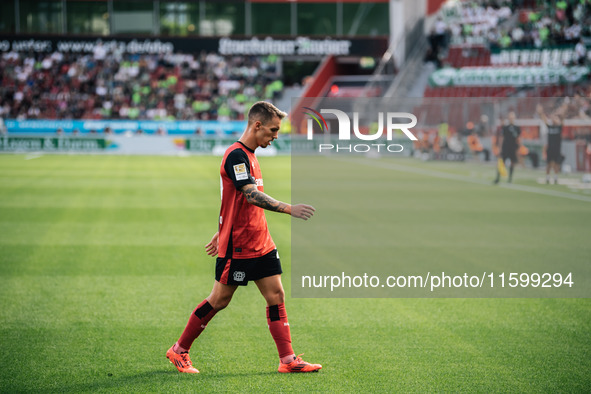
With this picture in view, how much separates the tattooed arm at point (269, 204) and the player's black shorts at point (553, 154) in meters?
18.4

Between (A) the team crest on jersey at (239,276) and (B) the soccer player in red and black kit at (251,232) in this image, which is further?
(A) the team crest on jersey at (239,276)

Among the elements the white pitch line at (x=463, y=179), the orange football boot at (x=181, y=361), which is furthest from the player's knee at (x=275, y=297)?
the white pitch line at (x=463, y=179)

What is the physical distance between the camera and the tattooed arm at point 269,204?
5004 millimetres

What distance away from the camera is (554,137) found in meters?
22.1

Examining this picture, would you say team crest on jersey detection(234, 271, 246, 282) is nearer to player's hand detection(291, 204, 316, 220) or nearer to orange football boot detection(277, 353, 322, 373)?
player's hand detection(291, 204, 316, 220)

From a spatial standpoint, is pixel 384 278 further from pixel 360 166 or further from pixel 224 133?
pixel 224 133

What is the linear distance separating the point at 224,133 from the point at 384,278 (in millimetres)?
35304

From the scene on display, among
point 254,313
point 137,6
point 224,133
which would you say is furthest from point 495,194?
point 137,6

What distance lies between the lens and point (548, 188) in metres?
20.2

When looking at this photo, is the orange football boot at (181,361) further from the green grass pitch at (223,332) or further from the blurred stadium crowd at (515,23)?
the blurred stadium crowd at (515,23)

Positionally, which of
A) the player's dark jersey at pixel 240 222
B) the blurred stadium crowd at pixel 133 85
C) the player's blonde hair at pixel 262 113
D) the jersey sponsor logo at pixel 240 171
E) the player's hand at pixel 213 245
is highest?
the blurred stadium crowd at pixel 133 85

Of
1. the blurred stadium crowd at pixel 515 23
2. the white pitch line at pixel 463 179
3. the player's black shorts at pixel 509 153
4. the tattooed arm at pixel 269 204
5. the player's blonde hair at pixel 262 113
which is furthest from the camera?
the blurred stadium crowd at pixel 515 23

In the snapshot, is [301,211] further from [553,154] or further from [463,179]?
[463,179]

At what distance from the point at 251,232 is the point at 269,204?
0.35 metres
